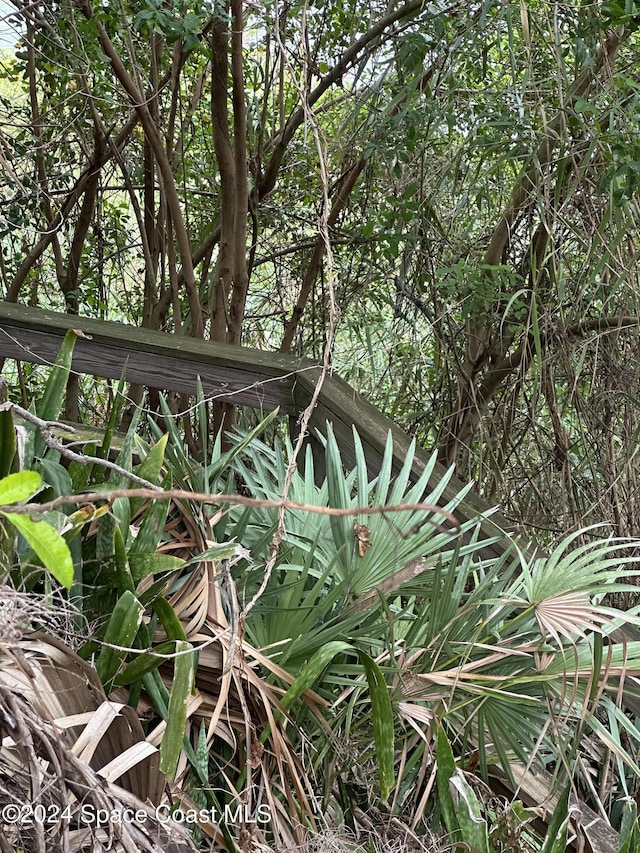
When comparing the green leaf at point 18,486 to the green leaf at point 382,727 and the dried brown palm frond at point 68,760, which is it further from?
the green leaf at point 382,727

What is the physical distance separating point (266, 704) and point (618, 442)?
1437mm

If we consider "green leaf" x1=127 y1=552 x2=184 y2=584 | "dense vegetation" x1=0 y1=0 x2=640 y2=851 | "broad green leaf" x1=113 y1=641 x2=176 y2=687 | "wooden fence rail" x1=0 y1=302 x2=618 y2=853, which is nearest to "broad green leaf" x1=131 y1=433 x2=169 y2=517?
"dense vegetation" x1=0 y1=0 x2=640 y2=851

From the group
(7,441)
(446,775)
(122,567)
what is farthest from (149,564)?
(446,775)

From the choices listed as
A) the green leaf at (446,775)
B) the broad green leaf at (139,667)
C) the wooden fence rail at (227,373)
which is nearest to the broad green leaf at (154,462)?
the broad green leaf at (139,667)

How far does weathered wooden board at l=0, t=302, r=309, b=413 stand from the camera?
1668 mm

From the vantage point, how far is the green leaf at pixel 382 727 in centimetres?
107

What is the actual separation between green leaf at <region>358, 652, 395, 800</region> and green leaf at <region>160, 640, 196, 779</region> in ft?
0.81

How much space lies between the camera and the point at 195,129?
3283 millimetres

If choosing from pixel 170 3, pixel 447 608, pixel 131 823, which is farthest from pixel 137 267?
pixel 131 823

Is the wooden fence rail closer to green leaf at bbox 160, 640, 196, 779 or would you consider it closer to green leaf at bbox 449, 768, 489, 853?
green leaf at bbox 449, 768, 489, 853

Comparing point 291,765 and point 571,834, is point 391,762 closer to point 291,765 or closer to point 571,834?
point 291,765

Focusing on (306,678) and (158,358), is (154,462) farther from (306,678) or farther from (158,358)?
(158,358)

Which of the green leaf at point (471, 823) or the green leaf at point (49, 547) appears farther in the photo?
the green leaf at point (471, 823)

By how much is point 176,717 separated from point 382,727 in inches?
11.1
